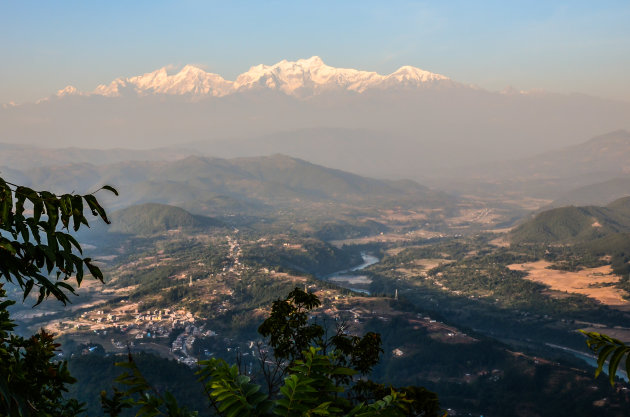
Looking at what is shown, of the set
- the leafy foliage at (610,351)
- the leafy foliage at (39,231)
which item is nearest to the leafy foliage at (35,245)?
the leafy foliage at (39,231)

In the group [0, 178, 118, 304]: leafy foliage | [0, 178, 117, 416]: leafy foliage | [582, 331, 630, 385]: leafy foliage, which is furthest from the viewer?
[0, 178, 118, 304]: leafy foliage

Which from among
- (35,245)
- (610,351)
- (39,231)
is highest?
(39,231)

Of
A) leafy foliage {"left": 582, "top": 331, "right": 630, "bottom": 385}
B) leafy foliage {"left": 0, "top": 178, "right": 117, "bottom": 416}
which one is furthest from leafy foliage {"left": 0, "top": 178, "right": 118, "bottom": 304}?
leafy foliage {"left": 582, "top": 331, "right": 630, "bottom": 385}

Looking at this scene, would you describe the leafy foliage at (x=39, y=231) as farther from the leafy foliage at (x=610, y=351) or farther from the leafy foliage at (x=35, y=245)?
the leafy foliage at (x=610, y=351)

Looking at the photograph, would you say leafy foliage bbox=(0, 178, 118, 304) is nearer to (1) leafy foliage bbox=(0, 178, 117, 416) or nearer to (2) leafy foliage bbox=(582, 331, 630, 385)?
(1) leafy foliage bbox=(0, 178, 117, 416)

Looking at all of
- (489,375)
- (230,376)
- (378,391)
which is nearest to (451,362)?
(489,375)

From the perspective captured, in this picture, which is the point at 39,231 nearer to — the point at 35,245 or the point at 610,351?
the point at 35,245

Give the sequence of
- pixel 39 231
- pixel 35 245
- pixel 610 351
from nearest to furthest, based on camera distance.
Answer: pixel 610 351
pixel 39 231
pixel 35 245

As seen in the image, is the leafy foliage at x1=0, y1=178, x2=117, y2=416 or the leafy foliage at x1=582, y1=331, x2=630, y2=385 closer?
the leafy foliage at x1=582, y1=331, x2=630, y2=385

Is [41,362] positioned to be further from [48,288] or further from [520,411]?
[520,411]

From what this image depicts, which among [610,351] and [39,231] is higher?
[39,231]

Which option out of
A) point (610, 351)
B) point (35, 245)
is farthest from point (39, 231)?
point (610, 351)
